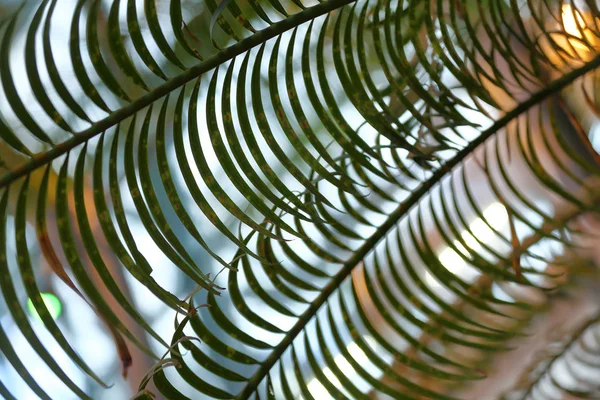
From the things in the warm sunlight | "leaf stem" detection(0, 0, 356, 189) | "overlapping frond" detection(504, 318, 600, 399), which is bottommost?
"leaf stem" detection(0, 0, 356, 189)

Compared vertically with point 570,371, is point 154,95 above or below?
below

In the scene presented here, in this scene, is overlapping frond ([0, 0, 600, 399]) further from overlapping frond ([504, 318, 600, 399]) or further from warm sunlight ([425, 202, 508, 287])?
warm sunlight ([425, 202, 508, 287])

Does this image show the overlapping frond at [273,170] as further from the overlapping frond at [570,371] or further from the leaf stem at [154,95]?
the overlapping frond at [570,371]

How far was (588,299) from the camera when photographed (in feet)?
5.10

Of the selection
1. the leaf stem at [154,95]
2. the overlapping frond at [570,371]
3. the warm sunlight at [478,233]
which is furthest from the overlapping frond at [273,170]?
the warm sunlight at [478,233]

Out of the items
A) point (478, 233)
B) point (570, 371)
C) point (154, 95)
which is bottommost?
point (154, 95)

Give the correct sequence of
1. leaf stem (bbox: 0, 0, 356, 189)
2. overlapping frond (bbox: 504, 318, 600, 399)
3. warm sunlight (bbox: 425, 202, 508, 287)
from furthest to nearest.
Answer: warm sunlight (bbox: 425, 202, 508, 287) < overlapping frond (bbox: 504, 318, 600, 399) < leaf stem (bbox: 0, 0, 356, 189)

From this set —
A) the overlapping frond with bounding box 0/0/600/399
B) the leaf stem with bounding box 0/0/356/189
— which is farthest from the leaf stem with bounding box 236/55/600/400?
the leaf stem with bounding box 0/0/356/189

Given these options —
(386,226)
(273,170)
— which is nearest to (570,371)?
(386,226)

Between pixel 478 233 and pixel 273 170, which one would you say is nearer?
pixel 273 170

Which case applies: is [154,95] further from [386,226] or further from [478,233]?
[478,233]

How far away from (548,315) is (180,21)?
1.23 meters

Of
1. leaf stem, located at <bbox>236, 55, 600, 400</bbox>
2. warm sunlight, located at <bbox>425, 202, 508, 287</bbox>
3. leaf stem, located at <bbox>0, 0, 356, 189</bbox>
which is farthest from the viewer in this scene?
warm sunlight, located at <bbox>425, 202, 508, 287</bbox>

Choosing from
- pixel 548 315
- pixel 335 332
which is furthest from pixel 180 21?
pixel 548 315
